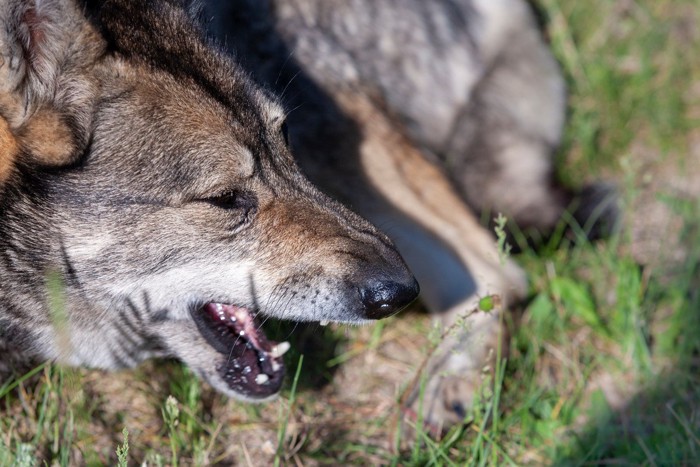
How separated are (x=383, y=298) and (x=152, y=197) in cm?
79

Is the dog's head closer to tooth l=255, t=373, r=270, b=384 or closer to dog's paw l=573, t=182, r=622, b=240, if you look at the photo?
tooth l=255, t=373, r=270, b=384

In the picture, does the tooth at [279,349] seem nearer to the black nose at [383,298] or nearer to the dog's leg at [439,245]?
the black nose at [383,298]

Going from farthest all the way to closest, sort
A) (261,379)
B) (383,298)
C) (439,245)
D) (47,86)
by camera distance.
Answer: (439,245) < (261,379) < (383,298) < (47,86)

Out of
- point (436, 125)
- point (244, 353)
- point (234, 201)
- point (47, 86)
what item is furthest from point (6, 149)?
point (436, 125)

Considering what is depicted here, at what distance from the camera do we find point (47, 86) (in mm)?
2609

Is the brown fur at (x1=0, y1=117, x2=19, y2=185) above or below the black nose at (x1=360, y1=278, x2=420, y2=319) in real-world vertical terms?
below

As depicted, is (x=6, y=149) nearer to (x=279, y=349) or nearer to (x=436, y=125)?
(x=279, y=349)

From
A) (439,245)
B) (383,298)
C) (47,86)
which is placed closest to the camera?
Answer: (47,86)

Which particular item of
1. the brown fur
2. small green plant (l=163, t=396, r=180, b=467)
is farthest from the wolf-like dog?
small green plant (l=163, t=396, r=180, b=467)

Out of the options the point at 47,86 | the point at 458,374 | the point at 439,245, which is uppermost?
the point at 47,86

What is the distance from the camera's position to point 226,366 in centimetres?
315

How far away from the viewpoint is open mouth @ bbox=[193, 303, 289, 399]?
123 inches

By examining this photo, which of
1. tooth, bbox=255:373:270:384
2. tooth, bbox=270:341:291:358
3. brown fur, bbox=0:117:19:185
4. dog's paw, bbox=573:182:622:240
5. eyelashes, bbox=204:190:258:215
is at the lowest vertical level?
tooth, bbox=255:373:270:384

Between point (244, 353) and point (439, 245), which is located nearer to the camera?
point (244, 353)
